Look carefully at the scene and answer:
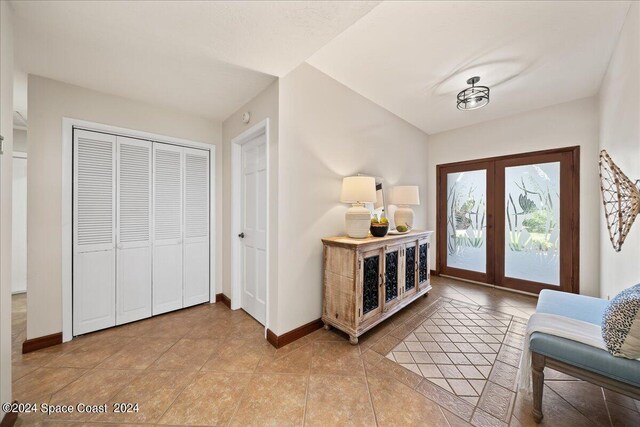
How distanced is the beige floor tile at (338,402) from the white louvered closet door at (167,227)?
2137mm

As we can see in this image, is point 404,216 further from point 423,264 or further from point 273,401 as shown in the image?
point 273,401

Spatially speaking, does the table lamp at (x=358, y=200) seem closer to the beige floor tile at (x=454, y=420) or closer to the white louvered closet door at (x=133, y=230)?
the beige floor tile at (x=454, y=420)

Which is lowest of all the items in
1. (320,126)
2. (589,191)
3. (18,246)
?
(18,246)

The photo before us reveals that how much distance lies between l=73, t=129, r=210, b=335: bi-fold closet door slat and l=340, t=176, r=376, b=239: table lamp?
1.99 meters

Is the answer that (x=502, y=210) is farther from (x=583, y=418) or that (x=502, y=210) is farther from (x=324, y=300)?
(x=324, y=300)

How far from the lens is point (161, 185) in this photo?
2840 millimetres

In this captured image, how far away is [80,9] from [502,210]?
5194 millimetres

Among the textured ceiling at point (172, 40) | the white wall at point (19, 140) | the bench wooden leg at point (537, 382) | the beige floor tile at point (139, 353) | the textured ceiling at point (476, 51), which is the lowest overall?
the beige floor tile at point (139, 353)

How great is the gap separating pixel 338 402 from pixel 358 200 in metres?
1.68

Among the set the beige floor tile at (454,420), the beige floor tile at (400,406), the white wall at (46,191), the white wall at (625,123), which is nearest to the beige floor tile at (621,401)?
the white wall at (625,123)

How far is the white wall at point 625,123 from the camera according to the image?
65.9 inches

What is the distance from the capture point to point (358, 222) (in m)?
2.42

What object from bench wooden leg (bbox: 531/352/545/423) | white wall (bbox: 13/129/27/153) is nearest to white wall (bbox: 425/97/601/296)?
bench wooden leg (bbox: 531/352/545/423)

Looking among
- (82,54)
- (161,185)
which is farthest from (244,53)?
(161,185)
